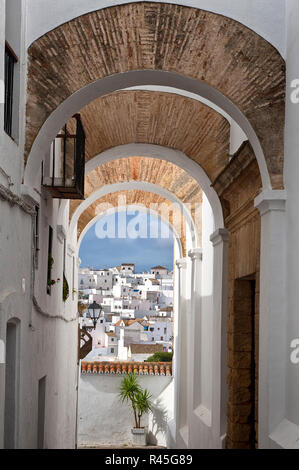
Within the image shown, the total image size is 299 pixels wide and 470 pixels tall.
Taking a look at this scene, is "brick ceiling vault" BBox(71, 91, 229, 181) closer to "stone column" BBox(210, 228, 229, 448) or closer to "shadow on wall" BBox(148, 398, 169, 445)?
"stone column" BBox(210, 228, 229, 448)

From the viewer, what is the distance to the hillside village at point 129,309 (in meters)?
33.2

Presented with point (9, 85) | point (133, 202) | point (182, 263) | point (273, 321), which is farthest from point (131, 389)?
point (9, 85)

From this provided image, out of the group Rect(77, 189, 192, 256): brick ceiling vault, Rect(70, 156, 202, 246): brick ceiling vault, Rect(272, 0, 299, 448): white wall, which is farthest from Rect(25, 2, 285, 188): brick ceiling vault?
Rect(77, 189, 192, 256): brick ceiling vault

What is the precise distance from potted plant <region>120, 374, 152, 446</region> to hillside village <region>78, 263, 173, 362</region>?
670 centimetres

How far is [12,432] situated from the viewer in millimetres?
6656

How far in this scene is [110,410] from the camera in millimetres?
19625

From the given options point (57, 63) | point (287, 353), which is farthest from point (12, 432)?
point (57, 63)

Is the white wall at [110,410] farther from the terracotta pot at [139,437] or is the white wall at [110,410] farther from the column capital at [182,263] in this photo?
the column capital at [182,263]

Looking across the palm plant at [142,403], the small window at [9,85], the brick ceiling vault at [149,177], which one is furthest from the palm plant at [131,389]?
the small window at [9,85]

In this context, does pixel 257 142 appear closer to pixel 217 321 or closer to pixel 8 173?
pixel 8 173

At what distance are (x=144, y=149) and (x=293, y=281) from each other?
19.3 ft

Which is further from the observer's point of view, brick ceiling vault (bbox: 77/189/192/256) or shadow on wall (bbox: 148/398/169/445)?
shadow on wall (bbox: 148/398/169/445)

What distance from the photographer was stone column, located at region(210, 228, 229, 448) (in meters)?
9.53

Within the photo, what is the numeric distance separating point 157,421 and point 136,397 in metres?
0.95
